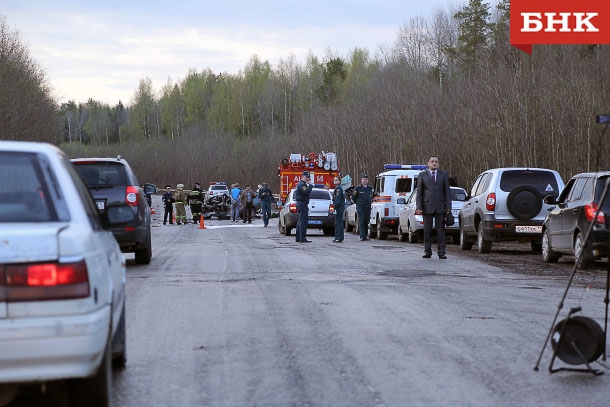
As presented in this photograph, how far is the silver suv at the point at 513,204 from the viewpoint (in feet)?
61.9

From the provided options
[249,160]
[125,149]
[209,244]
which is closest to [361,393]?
[209,244]

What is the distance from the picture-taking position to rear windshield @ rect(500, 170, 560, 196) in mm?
19516

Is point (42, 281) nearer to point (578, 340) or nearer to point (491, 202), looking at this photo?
point (578, 340)

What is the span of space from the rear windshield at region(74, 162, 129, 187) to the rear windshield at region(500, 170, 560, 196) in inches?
327

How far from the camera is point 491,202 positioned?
19.3 m

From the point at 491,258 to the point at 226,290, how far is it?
841 cm

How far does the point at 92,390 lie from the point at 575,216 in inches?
472

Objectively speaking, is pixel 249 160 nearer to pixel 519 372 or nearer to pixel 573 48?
pixel 573 48

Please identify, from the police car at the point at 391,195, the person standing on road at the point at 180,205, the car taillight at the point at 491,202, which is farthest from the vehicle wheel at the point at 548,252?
the person standing on road at the point at 180,205

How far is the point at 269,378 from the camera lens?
19.8 feet

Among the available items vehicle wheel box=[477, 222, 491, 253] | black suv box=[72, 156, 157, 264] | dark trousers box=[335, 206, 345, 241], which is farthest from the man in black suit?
dark trousers box=[335, 206, 345, 241]

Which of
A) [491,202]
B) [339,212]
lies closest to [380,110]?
[339,212]

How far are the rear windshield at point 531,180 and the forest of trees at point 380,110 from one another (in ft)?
6.23

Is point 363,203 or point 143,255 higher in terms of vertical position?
point 363,203
